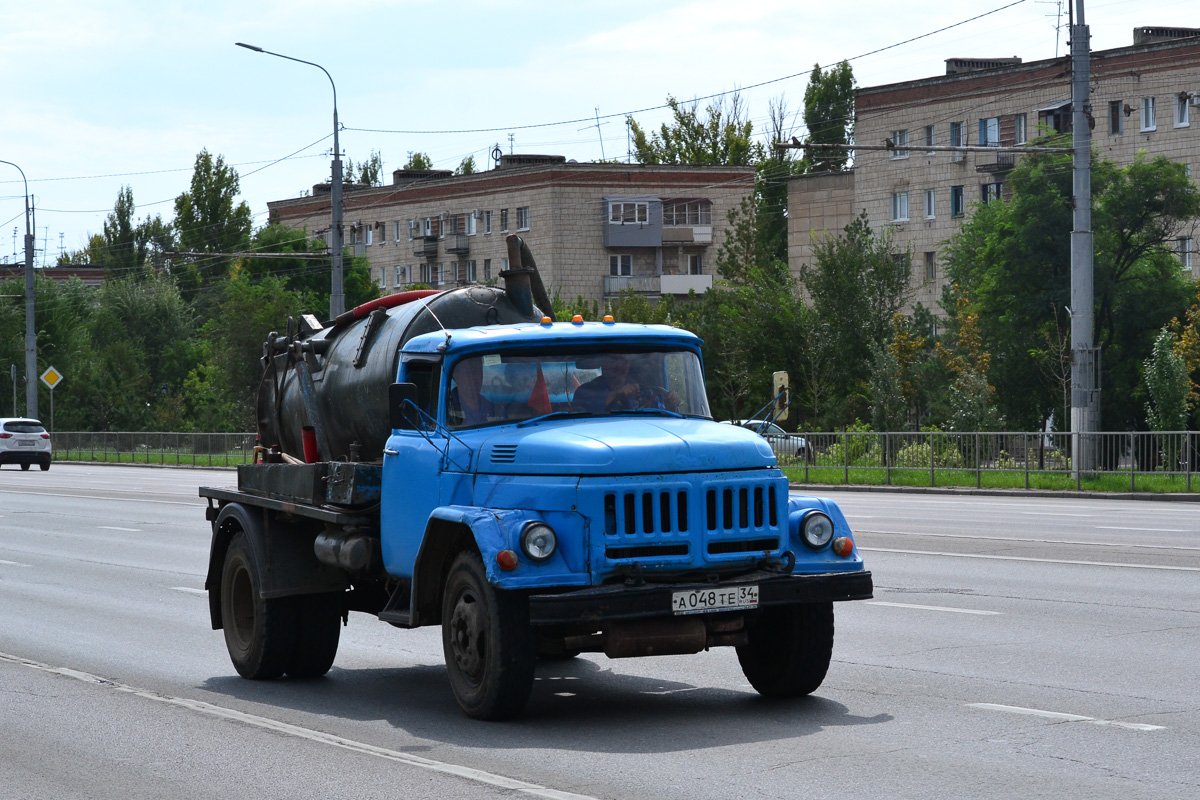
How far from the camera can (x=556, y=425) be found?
8820 mm

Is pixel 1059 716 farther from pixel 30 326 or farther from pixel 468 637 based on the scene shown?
pixel 30 326

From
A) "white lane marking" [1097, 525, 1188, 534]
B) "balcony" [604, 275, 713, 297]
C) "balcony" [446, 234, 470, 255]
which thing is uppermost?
"balcony" [446, 234, 470, 255]

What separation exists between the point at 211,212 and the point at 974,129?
60075 millimetres

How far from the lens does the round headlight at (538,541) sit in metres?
8.08

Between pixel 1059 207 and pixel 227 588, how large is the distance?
39.0 metres

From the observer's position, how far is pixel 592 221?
90.3 meters

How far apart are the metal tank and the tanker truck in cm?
2

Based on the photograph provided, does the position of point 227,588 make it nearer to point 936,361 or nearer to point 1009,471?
point 1009,471

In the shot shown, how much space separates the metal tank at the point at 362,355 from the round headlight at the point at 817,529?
2704 millimetres

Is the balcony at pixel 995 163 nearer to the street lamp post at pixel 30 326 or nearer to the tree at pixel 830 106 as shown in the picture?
the tree at pixel 830 106

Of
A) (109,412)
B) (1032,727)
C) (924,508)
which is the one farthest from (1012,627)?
(109,412)

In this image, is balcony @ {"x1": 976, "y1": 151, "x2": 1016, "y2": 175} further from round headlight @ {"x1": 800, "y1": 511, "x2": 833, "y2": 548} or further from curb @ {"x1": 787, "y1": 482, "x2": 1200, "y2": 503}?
round headlight @ {"x1": 800, "y1": 511, "x2": 833, "y2": 548}

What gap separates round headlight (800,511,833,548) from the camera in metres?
8.80

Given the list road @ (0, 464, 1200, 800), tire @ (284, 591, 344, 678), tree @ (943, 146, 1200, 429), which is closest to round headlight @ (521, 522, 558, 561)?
road @ (0, 464, 1200, 800)
